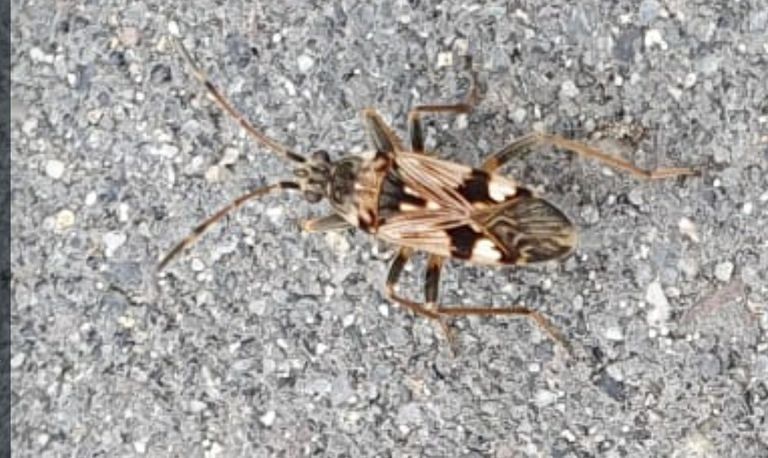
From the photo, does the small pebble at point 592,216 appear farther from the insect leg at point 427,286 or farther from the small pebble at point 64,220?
the small pebble at point 64,220

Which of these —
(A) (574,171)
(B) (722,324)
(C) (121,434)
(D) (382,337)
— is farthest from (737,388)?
(C) (121,434)

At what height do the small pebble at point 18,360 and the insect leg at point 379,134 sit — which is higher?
the insect leg at point 379,134

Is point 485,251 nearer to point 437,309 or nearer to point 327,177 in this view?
point 437,309

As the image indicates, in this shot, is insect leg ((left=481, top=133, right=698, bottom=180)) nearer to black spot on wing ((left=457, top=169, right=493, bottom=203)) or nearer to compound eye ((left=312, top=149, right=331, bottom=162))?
black spot on wing ((left=457, top=169, right=493, bottom=203))

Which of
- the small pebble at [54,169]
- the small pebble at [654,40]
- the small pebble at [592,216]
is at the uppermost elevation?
the small pebble at [654,40]

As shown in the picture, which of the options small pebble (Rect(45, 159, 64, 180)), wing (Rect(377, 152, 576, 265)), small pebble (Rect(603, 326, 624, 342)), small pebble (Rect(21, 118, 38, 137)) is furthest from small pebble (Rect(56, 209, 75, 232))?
small pebble (Rect(603, 326, 624, 342))

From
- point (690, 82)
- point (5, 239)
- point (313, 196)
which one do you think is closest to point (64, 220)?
point (5, 239)

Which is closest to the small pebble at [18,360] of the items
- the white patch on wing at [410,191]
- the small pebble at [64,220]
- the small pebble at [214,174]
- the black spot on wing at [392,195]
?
the small pebble at [64,220]
